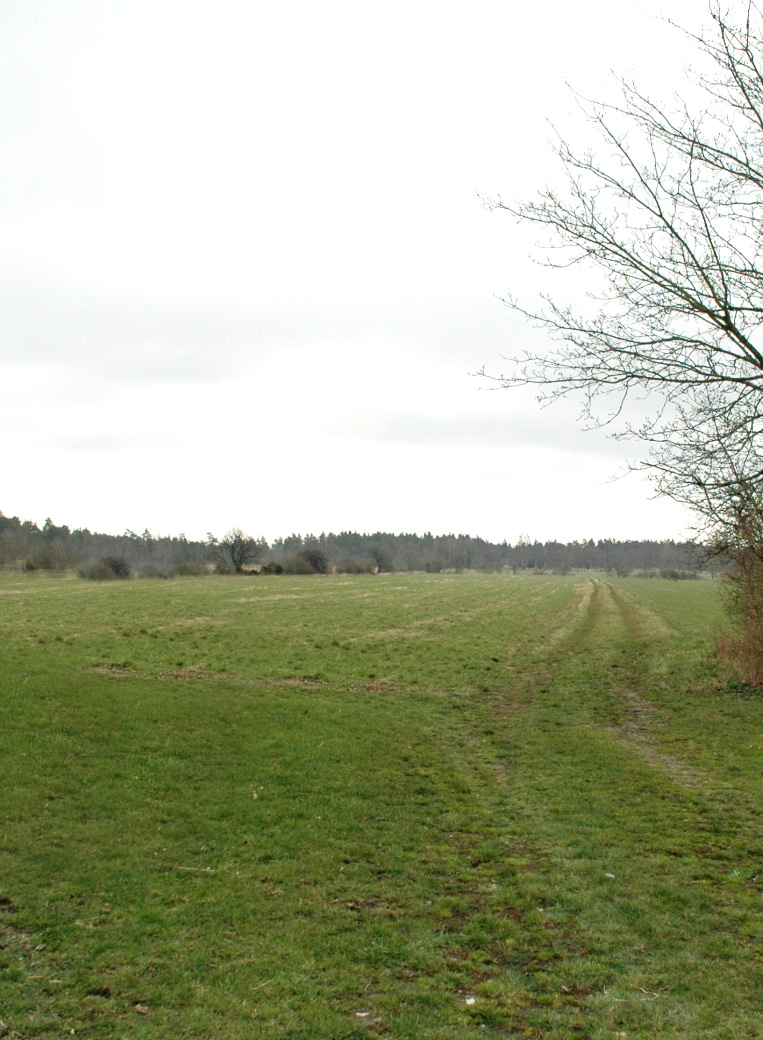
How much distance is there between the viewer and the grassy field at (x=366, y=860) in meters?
5.57

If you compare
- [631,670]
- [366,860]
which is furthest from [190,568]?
[366,860]

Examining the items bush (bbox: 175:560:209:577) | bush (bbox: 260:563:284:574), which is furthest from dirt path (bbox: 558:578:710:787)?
bush (bbox: 260:563:284:574)

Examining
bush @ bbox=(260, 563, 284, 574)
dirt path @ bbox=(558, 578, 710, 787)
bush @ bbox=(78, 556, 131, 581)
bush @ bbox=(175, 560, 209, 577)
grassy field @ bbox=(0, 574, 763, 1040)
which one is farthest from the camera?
bush @ bbox=(260, 563, 284, 574)

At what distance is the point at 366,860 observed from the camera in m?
8.69

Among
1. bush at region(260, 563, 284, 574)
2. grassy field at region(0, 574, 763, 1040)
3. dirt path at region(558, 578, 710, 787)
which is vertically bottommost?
dirt path at region(558, 578, 710, 787)

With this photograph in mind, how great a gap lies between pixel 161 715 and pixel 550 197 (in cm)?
1092

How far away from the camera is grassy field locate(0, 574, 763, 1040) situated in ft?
18.3

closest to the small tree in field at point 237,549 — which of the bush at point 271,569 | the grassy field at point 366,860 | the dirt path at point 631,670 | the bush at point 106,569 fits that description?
the bush at point 271,569

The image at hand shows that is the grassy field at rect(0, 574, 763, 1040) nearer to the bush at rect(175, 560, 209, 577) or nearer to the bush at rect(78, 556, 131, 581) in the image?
the bush at rect(78, 556, 131, 581)

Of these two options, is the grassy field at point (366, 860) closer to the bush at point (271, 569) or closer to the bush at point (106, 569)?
the bush at point (106, 569)

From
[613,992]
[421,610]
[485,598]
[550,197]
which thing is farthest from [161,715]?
[485,598]

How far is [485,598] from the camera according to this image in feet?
199

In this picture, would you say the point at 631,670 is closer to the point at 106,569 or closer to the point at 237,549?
the point at 106,569

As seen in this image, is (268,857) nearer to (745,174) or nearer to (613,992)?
(613,992)
